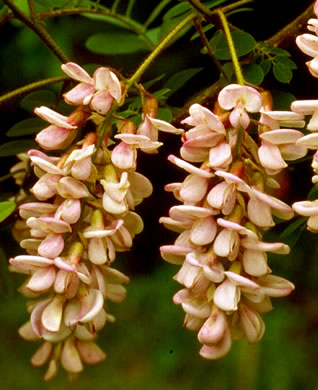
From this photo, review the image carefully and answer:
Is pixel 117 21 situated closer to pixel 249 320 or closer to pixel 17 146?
pixel 17 146

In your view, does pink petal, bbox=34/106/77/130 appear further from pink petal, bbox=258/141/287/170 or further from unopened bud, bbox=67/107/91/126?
pink petal, bbox=258/141/287/170

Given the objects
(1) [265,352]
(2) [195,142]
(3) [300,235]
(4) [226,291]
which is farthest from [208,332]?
(1) [265,352]

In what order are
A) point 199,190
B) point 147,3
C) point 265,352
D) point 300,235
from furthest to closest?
1. point 265,352
2. point 147,3
3. point 300,235
4. point 199,190

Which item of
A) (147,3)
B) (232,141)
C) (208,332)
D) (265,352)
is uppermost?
(232,141)

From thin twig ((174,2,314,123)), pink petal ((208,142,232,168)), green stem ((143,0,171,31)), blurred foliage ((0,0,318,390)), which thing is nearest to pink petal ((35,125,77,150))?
pink petal ((208,142,232,168))

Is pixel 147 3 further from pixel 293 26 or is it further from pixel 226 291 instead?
pixel 226 291

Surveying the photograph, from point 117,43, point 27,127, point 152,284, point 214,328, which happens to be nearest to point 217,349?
point 214,328

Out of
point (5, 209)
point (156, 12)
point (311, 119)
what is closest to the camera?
point (311, 119)
